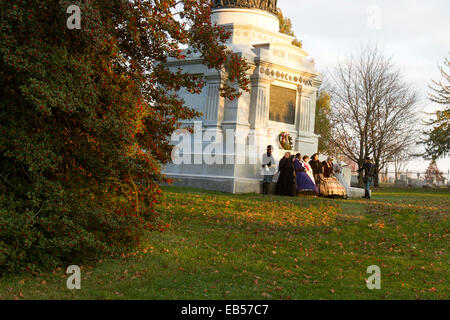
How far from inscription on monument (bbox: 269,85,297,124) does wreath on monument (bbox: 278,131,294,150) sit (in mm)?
730

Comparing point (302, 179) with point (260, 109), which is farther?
point (260, 109)

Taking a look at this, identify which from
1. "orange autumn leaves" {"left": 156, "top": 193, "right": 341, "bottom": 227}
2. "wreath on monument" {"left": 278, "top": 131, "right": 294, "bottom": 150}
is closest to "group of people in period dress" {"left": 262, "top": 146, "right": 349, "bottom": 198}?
"wreath on monument" {"left": 278, "top": 131, "right": 294, "bottom": 150}

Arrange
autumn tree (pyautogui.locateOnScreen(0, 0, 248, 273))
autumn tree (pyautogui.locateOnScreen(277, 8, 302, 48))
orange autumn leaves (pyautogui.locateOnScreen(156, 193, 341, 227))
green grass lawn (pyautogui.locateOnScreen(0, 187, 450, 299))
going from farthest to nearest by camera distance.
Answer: autumn tree (pyautogui.locateOnScreen(277, 8, 302, 48)) → orange autumn leaves (pyautogui.locateOnScreen(156, 193, 341, 227)) → autumn tree (pyautogui.locateOnScreen(0, 0, 248, 273)) → green grass lawn (pyautogui.locateOnScreen(0, 187, 450, 299))

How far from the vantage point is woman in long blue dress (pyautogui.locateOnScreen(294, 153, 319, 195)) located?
19828mm

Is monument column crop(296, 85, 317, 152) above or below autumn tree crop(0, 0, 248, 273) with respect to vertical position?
above

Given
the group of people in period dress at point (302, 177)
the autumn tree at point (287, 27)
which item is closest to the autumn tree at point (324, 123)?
the autumn tree at point (287, 27)

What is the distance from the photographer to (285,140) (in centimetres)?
2173

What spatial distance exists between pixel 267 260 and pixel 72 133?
394cm

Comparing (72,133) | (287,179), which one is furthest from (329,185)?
(72,133)

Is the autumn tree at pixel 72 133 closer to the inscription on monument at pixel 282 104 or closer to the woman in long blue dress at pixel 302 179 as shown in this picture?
the woman in long blue dress at pixel 302 179

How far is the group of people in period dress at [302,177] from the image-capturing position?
1955 cm

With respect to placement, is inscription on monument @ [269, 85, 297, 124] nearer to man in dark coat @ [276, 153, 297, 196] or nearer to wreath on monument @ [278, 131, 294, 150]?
wreath on monument @ [278, 131, 294, 150]

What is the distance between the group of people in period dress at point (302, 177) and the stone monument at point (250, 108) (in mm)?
533

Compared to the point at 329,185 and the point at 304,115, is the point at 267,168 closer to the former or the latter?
the point at 329,185
